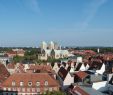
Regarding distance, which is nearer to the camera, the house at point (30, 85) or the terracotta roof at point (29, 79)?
the house at point (30, 85)

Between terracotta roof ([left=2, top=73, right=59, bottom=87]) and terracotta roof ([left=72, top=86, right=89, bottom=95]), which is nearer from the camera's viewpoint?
terracotta roof ([left=72, top=86, right=89, bottom=95])

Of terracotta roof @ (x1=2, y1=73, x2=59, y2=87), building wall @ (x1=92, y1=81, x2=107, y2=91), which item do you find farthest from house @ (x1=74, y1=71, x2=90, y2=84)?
terracotta roof @ (x1=2, y1=73, x2=59, y2=87)

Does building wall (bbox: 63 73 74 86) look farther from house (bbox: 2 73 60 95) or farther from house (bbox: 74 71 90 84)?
house (bbox: 2 73 60 95)

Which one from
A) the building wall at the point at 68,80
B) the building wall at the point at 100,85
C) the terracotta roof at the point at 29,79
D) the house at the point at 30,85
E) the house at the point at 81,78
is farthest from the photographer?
the building wall at the point at 68,80

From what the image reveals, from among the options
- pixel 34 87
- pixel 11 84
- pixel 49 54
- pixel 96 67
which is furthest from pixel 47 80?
pixel 49 54

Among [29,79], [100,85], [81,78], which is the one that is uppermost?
[29,79]

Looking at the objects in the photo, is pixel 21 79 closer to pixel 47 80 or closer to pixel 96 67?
pixel 47 80

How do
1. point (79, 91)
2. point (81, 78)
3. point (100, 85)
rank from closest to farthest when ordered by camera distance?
point (79, 91) < point (100, 85) < point (81, 78)

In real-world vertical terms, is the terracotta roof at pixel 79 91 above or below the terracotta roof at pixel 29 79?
below

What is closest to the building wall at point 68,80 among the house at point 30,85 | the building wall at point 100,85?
the house at point 30,85

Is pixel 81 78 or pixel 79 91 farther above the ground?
pixel 79 91

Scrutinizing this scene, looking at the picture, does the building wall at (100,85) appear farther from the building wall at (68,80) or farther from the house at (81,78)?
the building wall at (68,80)

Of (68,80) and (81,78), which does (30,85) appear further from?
(81,78)

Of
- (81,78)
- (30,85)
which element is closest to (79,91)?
(30,85)
